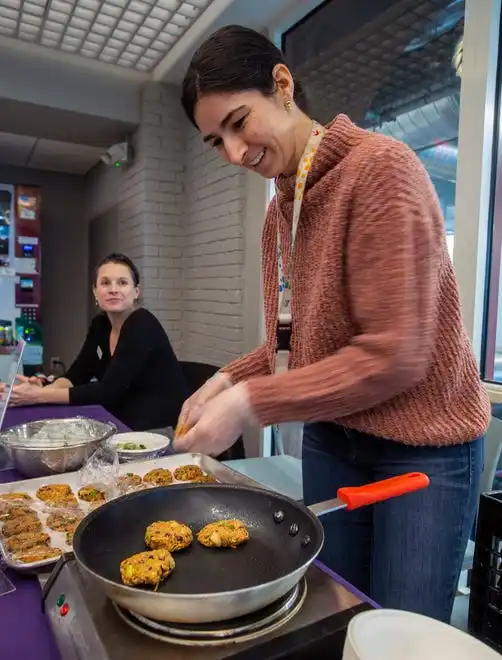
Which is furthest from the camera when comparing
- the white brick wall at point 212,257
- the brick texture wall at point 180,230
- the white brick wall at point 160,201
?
the white brick wall at point 160,201

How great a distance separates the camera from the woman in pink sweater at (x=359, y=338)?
647 mm

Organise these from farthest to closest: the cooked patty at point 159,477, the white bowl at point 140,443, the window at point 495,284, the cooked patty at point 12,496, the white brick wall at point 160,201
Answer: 1. the white brick wall at point 160,201
2. the window at point 495,284
3. the white bowl at point 140,443
4. the cooked patty at point 159,477
5. the cooked patty at point 12,496

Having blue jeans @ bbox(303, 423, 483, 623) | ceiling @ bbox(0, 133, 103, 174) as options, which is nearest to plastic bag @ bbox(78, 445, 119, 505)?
blue jeans @ bbox(303, 423, 483, 623)

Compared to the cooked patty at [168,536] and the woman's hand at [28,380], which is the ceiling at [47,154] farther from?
the cooked patty at [168,536]

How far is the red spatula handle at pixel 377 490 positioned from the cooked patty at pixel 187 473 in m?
0.43

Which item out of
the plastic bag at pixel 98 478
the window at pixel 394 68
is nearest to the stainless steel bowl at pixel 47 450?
the plastic bag at pixel 98 478

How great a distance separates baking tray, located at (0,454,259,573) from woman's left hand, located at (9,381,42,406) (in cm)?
88

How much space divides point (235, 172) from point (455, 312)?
84.7 inches

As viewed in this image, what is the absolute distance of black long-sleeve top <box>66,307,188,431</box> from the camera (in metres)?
2.00

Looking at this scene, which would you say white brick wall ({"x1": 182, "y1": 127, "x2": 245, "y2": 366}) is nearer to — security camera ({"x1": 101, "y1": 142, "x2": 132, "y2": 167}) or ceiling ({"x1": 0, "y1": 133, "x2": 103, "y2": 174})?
security camera ({"x1": 101, "y1": 142, "x2": 132, "y2": 167})

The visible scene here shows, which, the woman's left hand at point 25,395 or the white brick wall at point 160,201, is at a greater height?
the white brick wall at point 160,201

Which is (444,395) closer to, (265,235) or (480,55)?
(265,235)

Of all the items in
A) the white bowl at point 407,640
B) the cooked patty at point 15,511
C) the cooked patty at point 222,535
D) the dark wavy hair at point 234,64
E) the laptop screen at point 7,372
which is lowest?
the cooked patty at point 15,511

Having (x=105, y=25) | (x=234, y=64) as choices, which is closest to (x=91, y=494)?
(x=234, y=64)
